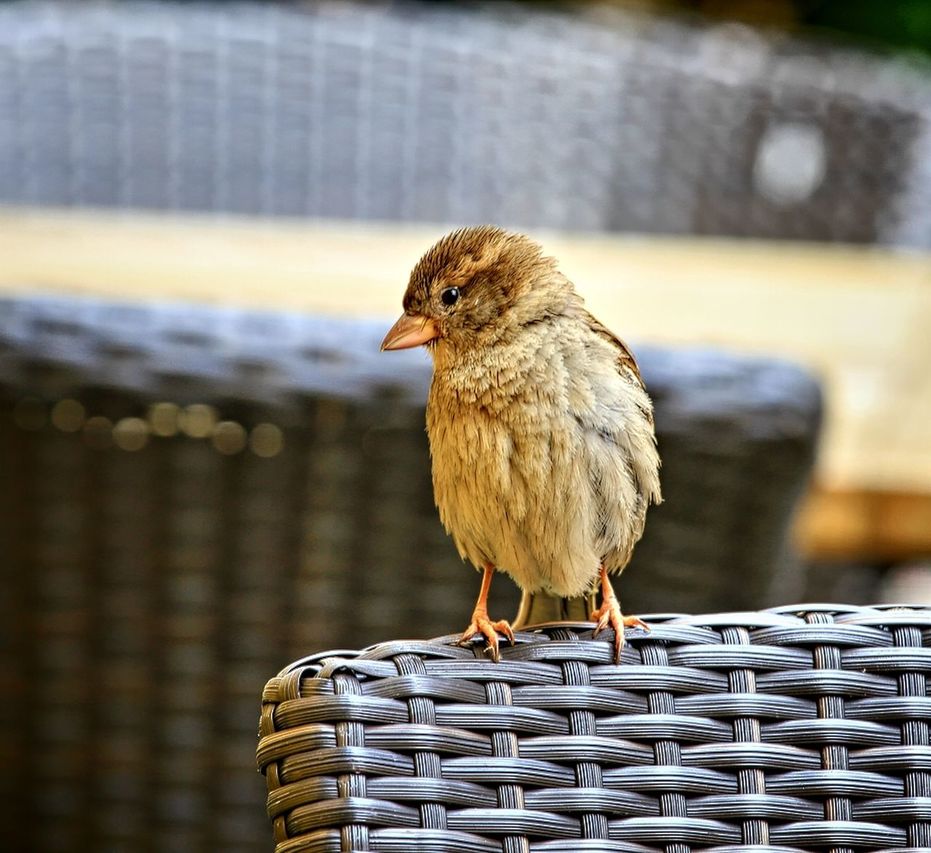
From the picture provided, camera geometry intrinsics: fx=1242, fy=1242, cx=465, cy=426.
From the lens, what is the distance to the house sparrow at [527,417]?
3.66 ft

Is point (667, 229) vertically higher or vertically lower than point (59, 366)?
higher

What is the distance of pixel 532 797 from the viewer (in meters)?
0.77

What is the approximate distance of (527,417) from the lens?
3.67 ft

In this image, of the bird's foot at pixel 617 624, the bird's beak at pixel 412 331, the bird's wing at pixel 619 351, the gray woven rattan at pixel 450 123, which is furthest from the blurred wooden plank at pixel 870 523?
the gray woven rattan at pixel 450 123

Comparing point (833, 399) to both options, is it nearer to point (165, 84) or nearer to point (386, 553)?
point (386, 553)

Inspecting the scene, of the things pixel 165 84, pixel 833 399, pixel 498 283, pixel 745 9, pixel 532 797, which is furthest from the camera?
pixel 745 9

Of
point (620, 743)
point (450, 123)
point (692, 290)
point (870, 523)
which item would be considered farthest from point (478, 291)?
point (450, 123)

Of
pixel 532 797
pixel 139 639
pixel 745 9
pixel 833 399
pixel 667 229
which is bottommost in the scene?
pixel 532 797

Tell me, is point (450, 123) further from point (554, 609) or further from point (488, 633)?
point (488, 633)

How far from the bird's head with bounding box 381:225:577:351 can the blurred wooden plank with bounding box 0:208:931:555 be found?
0.67 meters

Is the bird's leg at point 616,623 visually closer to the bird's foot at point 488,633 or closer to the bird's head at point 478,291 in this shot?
the bird's foot at point 488,633

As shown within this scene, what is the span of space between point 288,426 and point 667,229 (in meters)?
2.32

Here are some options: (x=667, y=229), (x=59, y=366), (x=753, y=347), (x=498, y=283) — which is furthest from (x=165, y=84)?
(x=498, y=283)

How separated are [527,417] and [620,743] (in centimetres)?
39
